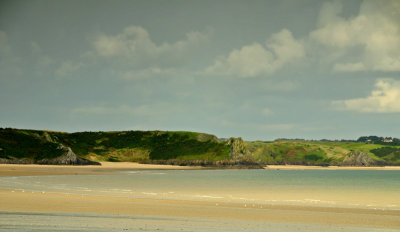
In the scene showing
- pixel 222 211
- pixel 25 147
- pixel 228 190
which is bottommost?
pixel 228 190

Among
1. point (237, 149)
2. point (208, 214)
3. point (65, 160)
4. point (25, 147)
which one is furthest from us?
point (237, 149)

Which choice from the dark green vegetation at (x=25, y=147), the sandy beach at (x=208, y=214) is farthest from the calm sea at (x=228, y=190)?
the dark green vegetation at (x=25, y=147)

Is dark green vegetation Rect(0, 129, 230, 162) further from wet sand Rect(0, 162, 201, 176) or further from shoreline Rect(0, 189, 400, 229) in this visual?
shoreline Rect(0, 189, 400, 229)

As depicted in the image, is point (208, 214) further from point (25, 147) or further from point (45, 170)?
point (25, 147)

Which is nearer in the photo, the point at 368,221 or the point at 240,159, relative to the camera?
the point at 368,221

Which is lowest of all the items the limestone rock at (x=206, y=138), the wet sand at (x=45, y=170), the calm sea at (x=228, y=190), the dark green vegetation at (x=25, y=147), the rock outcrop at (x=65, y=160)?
the calm sea at (x=228, y=190)

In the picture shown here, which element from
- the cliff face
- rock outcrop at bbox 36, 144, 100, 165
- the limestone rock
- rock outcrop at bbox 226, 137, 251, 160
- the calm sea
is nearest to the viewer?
the calm sea

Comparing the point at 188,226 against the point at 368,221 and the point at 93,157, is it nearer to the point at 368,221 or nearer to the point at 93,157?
the point at 368,221

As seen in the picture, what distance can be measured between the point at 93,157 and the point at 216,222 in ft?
430

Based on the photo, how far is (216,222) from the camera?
20.3m

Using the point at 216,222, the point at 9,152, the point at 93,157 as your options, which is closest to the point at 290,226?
the point at 216,222

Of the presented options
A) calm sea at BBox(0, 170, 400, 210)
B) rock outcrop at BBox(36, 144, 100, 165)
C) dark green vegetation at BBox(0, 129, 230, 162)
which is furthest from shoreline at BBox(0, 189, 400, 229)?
dark green vegetation at BBox(0, 129, 230, 162)

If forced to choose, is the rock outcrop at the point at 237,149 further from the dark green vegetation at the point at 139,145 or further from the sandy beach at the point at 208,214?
the sandy beach at the point at 208,214

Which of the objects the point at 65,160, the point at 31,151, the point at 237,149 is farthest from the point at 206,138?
the point at 31,151
